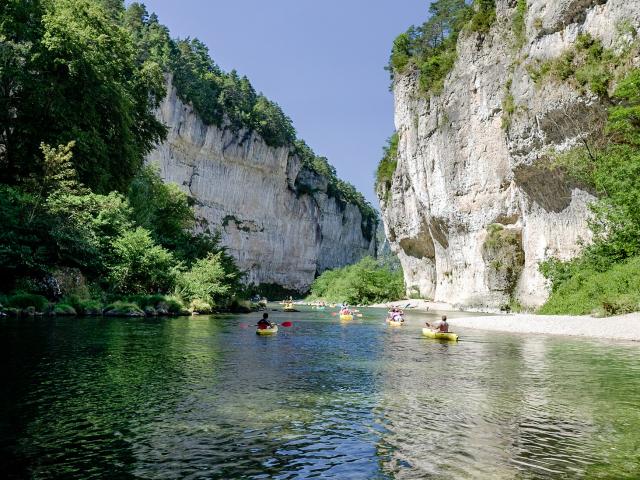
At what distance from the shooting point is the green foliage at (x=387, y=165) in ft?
239

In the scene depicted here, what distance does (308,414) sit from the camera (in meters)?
8.39

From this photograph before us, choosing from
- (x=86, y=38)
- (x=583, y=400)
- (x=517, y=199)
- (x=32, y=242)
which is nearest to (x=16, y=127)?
(x=86, y=38)

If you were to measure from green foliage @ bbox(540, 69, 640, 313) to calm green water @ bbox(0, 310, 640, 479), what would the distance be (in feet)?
37.1

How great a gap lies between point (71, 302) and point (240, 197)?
2681 inches

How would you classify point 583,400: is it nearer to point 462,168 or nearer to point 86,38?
point 86,38

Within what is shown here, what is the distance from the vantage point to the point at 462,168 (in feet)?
173

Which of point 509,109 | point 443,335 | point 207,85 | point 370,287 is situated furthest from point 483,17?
point 207,85

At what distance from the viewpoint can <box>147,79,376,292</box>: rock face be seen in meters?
80.6

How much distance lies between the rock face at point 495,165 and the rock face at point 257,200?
29881 millimetres

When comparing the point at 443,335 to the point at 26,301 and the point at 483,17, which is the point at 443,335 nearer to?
the point at 26,301

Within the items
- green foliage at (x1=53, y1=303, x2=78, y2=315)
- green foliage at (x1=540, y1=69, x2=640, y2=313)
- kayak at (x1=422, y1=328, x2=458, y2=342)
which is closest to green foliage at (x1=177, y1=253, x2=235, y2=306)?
green foliage at (x1=53, y1=303, x2=78, y2=315)

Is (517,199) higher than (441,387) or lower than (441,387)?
higher

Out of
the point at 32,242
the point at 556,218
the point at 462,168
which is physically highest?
the point at 462,168

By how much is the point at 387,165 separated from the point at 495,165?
90.0 ft
